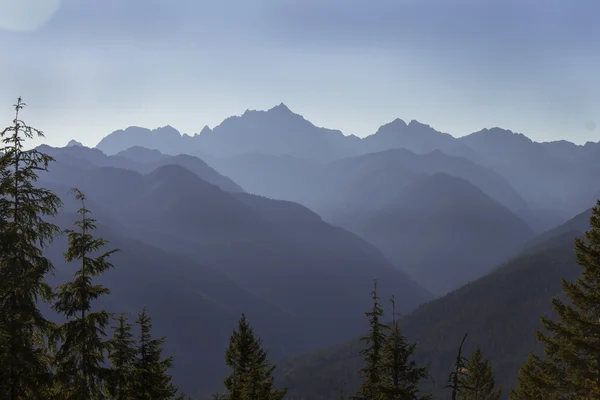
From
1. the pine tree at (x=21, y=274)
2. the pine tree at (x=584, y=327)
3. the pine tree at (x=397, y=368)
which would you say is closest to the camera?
the pine tree at (x=21, y=274)

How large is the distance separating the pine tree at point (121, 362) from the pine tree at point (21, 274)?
2.50 m

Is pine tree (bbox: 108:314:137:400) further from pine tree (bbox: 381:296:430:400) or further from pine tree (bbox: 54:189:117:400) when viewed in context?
pine tree (bbox: 381:296:430:400)

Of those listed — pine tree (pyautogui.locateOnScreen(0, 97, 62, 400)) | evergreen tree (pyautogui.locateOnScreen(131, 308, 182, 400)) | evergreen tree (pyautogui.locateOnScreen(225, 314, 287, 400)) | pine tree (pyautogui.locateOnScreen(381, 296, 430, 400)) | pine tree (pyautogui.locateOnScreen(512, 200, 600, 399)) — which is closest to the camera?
pine tree (pyautogui.locateOnScreen(0, 97, 62, 400))

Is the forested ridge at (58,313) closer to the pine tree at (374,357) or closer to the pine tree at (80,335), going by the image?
the pine tree at (80,335)

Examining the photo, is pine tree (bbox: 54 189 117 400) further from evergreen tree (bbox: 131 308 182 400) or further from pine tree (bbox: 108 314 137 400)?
evergreen tree (bbox: 131 308 182 400)

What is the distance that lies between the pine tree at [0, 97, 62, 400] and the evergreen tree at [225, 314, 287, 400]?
42.5ft

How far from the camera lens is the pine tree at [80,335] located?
1884cm

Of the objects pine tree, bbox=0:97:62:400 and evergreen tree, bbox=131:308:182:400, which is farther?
evergreen tree, bbox=131:308:182:400

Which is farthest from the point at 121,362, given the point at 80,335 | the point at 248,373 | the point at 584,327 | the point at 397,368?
the point at 584,327

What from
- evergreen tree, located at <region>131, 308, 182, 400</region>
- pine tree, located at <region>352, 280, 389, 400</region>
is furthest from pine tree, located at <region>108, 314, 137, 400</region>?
pine tree, located at <region>352, 280, 389, 400</region>

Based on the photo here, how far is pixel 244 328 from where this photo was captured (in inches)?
1361

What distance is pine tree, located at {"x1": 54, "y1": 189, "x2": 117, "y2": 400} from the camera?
1884 centimetres

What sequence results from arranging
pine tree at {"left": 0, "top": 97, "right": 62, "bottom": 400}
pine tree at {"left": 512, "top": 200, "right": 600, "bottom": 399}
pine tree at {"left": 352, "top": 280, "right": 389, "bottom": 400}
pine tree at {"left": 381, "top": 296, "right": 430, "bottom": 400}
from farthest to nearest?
pine tree at {"left": 352, "top": 280, "right": 389, "bottom": 400} < pine tree at {"left": 381, "top": 296, "right": 430, "bottom": 400} < pine tree at {"left": 512, "top": 200, "right": 600, "bottom": 399} < pine tree at {"left": 0, "top": 97, "right": 62, "bottom": 400}

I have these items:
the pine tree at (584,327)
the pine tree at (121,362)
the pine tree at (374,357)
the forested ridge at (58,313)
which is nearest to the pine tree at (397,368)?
the pine tree at (374,357)
